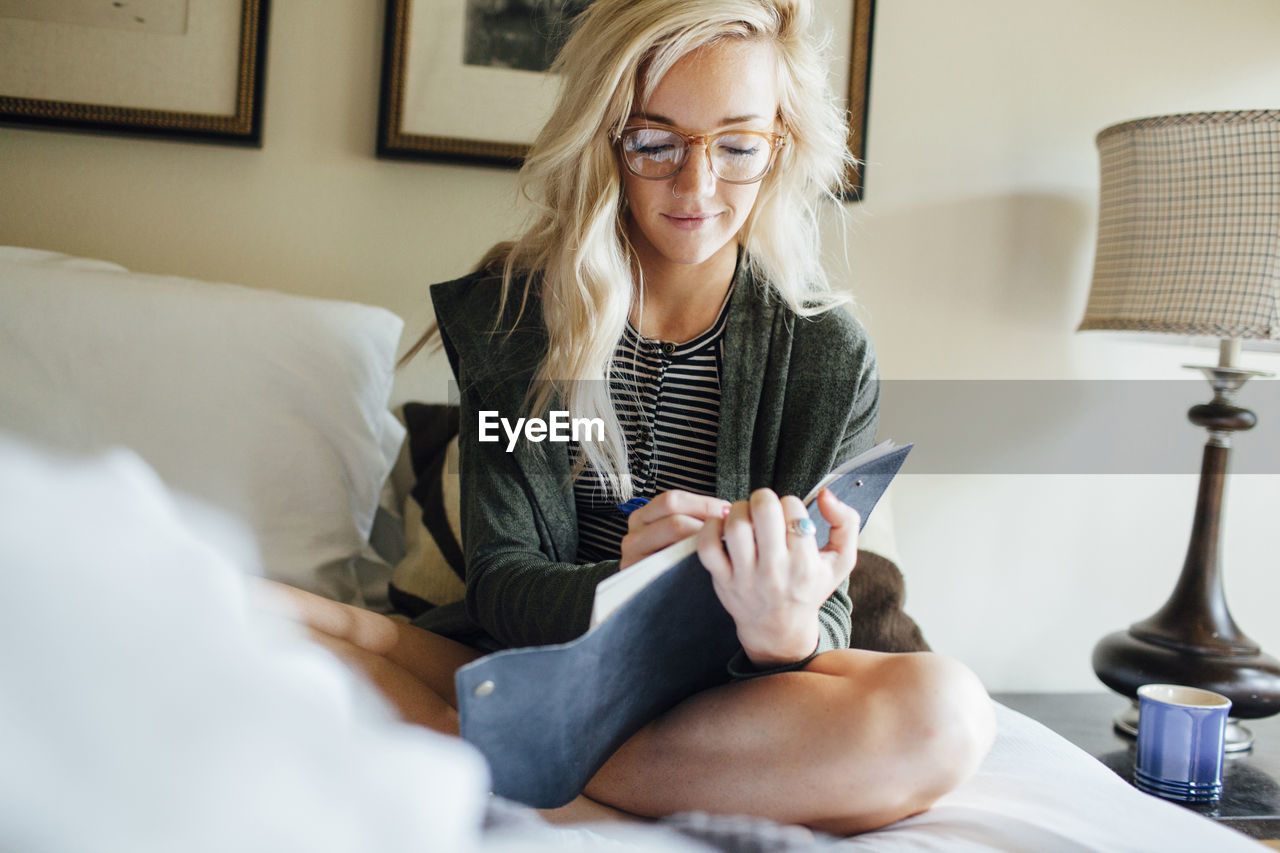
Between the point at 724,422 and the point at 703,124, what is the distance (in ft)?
0.99

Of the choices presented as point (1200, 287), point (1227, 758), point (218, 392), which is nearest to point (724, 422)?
point (218, 392)

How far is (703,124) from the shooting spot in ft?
3.03

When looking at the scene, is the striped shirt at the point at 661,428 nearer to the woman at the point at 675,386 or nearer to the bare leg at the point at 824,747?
the woman at the point at 675,386

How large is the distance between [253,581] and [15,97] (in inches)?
37.1

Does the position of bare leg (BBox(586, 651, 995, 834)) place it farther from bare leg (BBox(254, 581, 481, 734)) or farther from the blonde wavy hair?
the blonde wavy hair

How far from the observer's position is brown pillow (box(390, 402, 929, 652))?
118 cm

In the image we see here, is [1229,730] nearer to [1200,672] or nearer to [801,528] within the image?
[1200,672]

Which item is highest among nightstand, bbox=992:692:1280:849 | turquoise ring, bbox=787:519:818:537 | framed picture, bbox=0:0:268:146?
framed picture, bbox=0:0:268:146

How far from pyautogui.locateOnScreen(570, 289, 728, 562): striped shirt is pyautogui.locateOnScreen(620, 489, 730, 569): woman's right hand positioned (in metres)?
0.31

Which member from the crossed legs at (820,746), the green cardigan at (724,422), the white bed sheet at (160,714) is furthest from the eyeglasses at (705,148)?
the white bed sheet at (160,714)

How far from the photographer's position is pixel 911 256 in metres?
1.53

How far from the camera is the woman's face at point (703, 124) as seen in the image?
923 mm

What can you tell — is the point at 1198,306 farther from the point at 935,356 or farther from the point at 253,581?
the point at 253,581

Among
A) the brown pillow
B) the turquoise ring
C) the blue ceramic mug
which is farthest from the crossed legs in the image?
the blue ceramic mug
